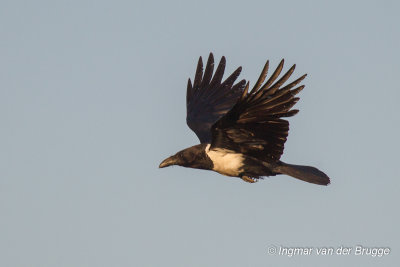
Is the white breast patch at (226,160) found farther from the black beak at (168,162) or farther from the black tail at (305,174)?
the black beak at (168,162)

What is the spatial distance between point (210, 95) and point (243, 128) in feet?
9.69

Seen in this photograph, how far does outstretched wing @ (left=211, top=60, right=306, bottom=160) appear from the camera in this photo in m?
11.4

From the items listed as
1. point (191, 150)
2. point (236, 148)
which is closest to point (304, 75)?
point (236, 148)

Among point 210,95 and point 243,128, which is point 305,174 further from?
point 210,95

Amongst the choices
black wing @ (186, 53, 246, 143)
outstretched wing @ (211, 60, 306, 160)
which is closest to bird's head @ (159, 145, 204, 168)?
outstretched wing @ (211, 60, 306, 160)

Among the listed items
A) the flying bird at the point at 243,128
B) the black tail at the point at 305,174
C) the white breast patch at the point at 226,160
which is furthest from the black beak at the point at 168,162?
the black tail at the point at 305,174

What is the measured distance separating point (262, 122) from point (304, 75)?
0.98 m

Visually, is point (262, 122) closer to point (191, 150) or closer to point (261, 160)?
point (261, 160)

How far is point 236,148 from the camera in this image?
12422mm

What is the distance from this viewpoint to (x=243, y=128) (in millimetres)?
11945

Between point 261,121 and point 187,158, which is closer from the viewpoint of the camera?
point 261,121

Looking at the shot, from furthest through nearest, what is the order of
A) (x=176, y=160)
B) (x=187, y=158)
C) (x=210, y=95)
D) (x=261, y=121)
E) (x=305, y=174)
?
(x=210, y=95)
(x=176, y=160)
(x=187, y=158)
(x=305, y=174)
(x=261, y=121)

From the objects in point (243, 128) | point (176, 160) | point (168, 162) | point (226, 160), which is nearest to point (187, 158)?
point (176, 160)

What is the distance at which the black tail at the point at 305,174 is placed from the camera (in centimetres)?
1256
